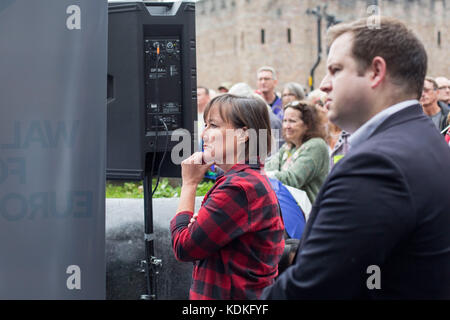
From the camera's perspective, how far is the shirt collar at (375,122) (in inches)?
57.4

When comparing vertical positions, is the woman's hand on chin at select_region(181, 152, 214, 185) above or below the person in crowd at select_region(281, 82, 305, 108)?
below

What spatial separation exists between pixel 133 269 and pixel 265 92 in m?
3.73

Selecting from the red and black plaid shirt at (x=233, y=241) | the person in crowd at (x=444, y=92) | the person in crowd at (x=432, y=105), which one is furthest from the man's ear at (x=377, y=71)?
the person in crowd at (x=444, y=92)

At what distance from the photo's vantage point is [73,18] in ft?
7.61

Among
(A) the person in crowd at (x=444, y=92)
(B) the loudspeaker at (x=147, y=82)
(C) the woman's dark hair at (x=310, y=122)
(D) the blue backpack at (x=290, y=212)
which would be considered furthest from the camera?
(A) the person in crowd at (x=444, y=92)

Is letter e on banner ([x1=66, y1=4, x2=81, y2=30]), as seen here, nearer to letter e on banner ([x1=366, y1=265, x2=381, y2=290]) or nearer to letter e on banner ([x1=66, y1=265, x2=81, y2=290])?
letter e on banner ([x1=66, y1=265, x2=81, y2=290])

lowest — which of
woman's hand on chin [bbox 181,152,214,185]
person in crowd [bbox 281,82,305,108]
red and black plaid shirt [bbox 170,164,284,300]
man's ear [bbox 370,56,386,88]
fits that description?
red and black plaid shirt [bbox 170,164,284,300]

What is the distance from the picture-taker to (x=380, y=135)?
1426 millimetres

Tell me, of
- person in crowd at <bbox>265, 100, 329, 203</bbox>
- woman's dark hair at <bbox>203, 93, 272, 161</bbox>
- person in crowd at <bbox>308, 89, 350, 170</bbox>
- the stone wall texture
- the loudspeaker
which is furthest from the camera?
the stone wall texture

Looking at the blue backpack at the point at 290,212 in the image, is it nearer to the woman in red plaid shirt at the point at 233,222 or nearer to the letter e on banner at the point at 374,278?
the woman in red plaid shirt at the point at 233,222

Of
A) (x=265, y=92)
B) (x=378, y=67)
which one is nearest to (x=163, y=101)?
(x=378, y=67)

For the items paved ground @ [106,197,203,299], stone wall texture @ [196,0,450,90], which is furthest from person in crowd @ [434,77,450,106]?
stone wall texture @ [196,0,450,90]

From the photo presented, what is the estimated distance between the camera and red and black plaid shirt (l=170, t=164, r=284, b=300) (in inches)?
80.4

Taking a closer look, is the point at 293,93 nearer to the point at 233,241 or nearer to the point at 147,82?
the point at 147,82
